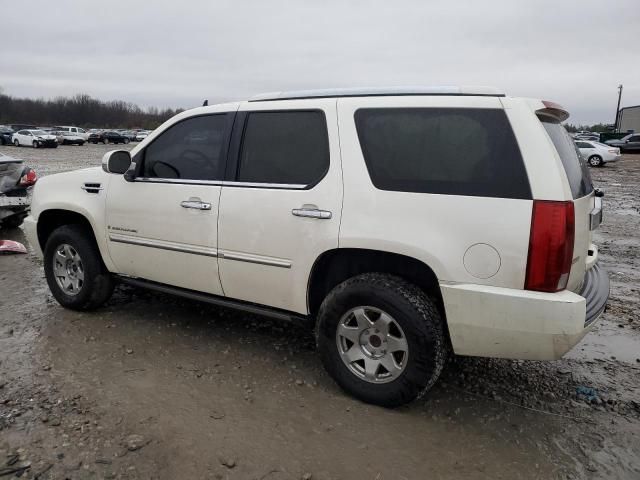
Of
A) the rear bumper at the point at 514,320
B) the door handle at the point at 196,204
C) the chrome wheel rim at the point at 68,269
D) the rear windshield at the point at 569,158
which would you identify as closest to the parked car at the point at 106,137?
the chrome wheel rim at the point at 68,269

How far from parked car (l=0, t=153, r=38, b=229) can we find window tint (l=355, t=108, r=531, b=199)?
271 inches

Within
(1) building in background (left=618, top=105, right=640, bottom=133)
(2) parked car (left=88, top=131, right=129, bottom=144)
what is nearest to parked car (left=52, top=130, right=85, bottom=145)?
(2) parked car (left=88, top=131, right=129, bottom=144)

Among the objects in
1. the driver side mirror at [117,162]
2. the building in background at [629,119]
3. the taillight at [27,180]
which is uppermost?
the building in background at [629,119]

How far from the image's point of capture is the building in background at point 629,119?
6491cm

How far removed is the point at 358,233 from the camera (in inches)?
124

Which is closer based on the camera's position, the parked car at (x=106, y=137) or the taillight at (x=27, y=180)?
the taillight at (x=27, y=180)

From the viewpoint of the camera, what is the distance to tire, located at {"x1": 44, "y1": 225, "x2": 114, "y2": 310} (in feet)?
15.0

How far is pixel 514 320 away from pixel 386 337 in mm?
756

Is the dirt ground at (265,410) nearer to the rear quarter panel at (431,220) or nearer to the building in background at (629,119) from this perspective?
the rear quarter panel at (431,220)

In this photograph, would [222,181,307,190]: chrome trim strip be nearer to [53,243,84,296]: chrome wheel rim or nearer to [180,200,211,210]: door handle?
[180,200,211,210]: door handle

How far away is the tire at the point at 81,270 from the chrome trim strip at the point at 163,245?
363 millimetres

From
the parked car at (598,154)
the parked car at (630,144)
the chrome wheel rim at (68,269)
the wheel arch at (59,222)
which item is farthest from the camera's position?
the parked car at (630,144)

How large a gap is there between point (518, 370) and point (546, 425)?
738mm

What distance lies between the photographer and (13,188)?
8.12 m
